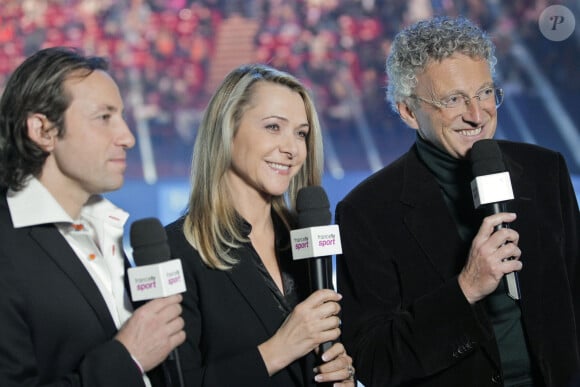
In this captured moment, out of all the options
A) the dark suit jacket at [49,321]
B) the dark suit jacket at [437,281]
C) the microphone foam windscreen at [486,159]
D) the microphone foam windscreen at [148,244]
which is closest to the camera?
the dark suit jacket at [49,321]

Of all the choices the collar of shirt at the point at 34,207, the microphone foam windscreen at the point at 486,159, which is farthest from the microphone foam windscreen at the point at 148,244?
the microphone foam windscreen at the point at 486,159

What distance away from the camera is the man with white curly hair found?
2.62 m

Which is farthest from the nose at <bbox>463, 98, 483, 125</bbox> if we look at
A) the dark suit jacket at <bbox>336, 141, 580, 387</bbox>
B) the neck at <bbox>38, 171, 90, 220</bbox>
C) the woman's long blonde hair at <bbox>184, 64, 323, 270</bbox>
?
the neck at <bbox>38, 171, 90, 220</bbox>

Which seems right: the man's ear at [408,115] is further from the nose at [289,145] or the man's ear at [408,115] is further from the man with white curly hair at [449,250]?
the nose at [289,145]

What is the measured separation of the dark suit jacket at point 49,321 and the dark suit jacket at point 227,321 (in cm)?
34

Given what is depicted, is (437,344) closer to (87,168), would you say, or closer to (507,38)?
(87,168)

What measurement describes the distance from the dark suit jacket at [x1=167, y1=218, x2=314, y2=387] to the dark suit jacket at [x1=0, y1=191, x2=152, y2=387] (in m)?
0.34

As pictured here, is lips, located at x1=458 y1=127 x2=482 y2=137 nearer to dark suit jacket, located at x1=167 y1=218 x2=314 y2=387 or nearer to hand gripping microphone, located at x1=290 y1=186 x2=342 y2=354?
hand gripping microphone, located at x1=290 y1=186 x2=342 y2=354

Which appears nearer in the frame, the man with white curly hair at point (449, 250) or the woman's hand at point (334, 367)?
the woman's hand at point (334, 367)

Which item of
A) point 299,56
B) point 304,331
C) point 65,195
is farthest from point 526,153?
point 299,56

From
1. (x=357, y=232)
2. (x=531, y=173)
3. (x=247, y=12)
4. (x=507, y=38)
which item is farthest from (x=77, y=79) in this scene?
(x=507, y=38)

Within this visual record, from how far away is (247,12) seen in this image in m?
7.50

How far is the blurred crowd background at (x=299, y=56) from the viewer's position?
7.43 metres

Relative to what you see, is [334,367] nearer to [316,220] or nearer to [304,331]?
[304,331]
